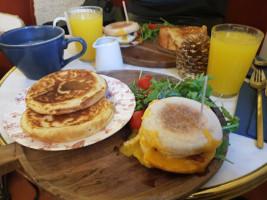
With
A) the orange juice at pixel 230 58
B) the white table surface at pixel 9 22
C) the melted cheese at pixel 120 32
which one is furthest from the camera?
the white table surface at pixel 9 22

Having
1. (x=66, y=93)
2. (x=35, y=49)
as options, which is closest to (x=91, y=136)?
(x=66, y=93)

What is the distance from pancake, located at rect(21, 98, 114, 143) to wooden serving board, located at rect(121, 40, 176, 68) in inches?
20.2

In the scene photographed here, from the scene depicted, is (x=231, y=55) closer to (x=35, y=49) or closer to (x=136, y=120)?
(x=136, y=120)

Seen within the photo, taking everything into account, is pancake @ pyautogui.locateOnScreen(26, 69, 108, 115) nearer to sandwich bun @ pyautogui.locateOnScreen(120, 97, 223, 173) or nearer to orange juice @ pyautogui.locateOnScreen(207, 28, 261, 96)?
sandwich bun @ pyautogui.locateOnScreen(120, 97, 223, 173)

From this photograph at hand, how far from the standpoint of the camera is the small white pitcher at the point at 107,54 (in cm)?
105

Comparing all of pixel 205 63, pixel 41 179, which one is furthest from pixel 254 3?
pixel 41 179

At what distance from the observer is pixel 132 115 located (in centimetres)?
76

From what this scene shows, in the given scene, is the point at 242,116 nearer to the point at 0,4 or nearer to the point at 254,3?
the point at 254,3

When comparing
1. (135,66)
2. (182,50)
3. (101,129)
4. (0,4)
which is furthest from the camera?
(0,4)

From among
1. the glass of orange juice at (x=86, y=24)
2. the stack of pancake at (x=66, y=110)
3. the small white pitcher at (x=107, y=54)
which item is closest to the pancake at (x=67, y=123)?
the stack of pancake at (x=66, y=110)

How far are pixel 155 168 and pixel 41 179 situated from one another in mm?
318

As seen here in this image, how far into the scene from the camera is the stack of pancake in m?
0.65

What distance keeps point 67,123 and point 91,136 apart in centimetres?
9

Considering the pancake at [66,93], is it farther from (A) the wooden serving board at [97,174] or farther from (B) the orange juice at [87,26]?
(B) the orange juice at [87,26]
